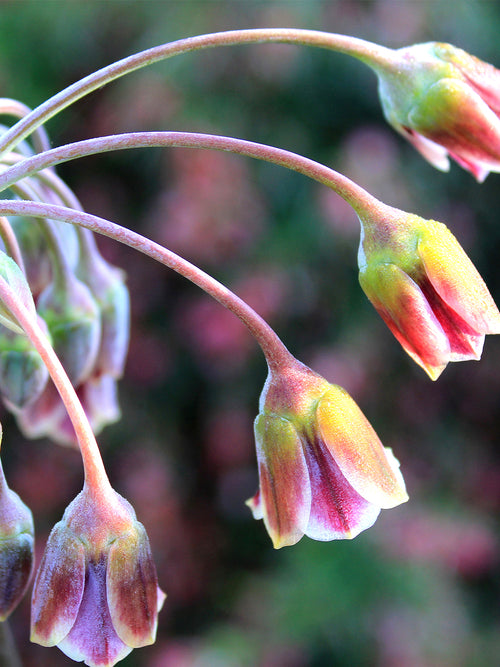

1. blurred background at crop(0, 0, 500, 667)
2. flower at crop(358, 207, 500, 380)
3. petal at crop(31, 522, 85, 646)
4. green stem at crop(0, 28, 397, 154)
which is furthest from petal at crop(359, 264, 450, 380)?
blurred background at crop(0, 0, 500, 667)

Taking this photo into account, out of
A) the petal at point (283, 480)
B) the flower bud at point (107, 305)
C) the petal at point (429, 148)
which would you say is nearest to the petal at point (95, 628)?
the petal at point (283, 480)

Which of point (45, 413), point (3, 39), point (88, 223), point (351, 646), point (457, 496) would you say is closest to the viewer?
point (88, 223)

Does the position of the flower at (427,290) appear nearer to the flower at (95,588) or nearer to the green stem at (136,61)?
the green stem at (136,61)

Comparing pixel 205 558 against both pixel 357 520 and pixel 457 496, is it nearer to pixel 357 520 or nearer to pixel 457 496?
pixel 457 496

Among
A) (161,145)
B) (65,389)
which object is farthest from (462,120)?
Result: (65,389)

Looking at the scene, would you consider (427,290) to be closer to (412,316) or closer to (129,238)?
(412,316)

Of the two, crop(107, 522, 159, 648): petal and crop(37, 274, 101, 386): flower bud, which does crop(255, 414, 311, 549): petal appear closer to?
crop(107, 522, 159, 648): petal

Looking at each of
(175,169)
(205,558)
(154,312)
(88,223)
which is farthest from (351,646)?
(88,223)
